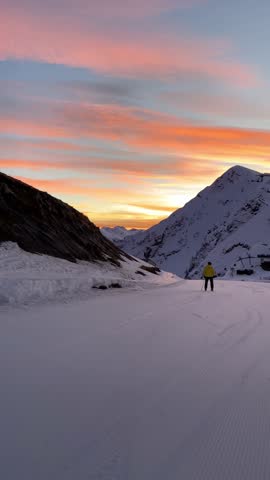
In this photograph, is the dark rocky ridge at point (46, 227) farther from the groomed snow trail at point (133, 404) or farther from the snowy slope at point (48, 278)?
the groomed snow trail at point (133, 404)

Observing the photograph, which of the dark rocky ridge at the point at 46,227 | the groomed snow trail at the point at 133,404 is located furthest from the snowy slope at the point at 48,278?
the groomed snow trail at the point at 133,404

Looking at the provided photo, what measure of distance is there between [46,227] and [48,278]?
14.2 m

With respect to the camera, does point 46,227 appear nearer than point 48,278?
No

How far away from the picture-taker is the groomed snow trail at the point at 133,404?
163 inches

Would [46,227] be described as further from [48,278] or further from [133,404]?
[133,404]

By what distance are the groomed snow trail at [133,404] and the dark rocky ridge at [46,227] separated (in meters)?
19.9

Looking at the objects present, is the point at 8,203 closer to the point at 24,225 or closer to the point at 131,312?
the point at 24,225

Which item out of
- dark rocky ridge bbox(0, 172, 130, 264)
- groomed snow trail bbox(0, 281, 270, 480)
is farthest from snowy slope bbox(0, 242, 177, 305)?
groomed snow trail bbox(0, 281, 270, 480)

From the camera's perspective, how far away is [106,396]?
19.1 feet

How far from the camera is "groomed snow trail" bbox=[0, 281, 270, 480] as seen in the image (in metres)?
4.13

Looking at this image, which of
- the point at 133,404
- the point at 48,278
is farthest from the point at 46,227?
the point at 133,404

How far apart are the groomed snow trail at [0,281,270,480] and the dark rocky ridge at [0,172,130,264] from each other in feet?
65.4

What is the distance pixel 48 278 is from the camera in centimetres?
2112

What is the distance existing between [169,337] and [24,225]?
2361 centimetres
